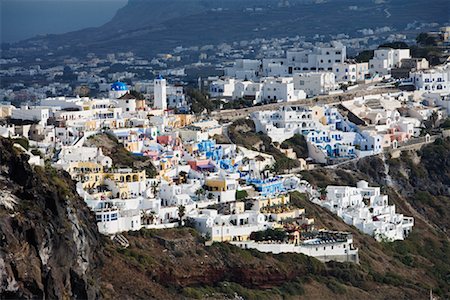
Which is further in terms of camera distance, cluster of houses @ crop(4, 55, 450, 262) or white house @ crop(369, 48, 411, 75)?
white house @ crop(369, 48, 411, 75)

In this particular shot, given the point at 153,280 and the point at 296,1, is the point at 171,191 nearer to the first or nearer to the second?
the point at 153,280

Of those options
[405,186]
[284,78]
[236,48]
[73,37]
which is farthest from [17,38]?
[405,186]

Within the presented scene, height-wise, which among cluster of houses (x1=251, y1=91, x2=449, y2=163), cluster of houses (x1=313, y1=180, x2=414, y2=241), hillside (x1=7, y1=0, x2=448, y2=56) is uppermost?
cluster of houses (x1=251, y1=91, x2=449, y2=163)

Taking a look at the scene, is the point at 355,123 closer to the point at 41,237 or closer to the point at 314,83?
the point at 314,83

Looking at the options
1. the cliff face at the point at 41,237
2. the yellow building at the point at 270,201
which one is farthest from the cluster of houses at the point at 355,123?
the cliff face at the point at 41,237

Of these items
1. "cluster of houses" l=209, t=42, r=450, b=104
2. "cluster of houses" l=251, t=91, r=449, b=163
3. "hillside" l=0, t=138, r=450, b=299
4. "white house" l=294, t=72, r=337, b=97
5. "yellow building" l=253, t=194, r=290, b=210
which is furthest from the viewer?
"white house" l=294, t=72, r=337, b=97

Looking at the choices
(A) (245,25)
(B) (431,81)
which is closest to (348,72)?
(B) (431,81)

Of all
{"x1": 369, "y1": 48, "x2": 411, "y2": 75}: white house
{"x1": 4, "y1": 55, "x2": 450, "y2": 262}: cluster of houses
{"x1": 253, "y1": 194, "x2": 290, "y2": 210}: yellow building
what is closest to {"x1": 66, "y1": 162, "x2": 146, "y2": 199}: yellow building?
{"x1": 4, "y1": 55, "x2": 450, "y2": 262}: cluster of houses

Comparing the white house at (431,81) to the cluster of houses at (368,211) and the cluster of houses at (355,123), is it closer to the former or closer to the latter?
the cluster of houses at (355,123)

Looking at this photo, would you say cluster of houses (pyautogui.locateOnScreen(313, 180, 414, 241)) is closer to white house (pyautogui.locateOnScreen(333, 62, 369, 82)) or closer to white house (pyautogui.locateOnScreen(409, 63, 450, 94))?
white house (pyautogui.locateOnScreen(409, 63, 450, 94))
